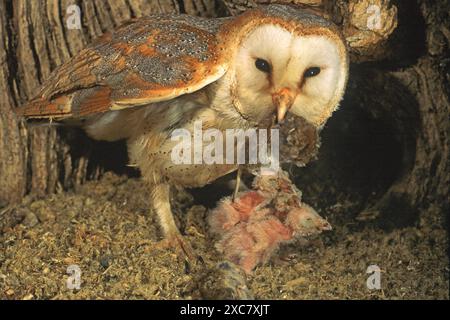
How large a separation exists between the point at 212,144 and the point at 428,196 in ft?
3.97

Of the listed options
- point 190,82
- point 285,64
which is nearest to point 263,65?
point 285,64

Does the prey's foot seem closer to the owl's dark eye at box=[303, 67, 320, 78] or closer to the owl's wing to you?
the owl's wing

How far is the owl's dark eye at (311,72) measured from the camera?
2.43 meters

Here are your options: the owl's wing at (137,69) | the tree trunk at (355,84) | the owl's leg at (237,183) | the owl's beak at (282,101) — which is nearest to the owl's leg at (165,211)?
the owl's leg at (237,183)

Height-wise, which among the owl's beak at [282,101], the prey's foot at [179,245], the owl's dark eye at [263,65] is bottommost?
the prey's foot at [179,245]

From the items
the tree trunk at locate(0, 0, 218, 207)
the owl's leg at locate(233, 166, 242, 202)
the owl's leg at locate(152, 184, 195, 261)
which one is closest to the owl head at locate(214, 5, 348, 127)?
the owl's leg at locate(233, 166, 242, 202)

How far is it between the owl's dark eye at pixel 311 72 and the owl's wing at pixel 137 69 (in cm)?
30

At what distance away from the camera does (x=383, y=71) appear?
126 inches

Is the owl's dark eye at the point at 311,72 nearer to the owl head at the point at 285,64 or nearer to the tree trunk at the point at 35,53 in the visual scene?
the owl head at the point at 285,64

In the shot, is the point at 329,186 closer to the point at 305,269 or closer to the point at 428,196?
the point at 428,196

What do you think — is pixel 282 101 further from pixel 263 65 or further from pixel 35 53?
pixel 35 53

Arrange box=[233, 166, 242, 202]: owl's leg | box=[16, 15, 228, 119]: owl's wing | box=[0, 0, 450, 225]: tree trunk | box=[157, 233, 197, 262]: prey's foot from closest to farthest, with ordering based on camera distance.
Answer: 1. box=[16, 15, 228, 119]: owl's wing
2. box=[157, 233, 197, 262]: prey's foot
3. box=[233, 166, 242, 202]: owl's leg
4. box=[0, 0, 450, 225]: tree trunk

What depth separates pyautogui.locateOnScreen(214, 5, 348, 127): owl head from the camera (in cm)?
239

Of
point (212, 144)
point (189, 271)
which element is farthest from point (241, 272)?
point (212, 144)
